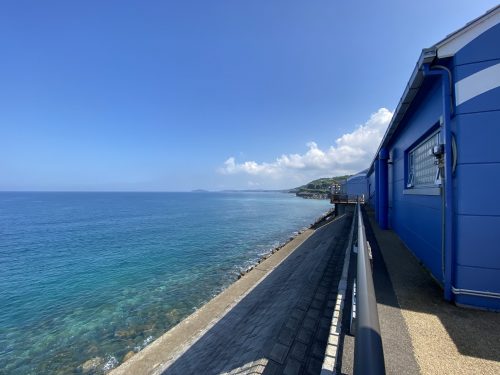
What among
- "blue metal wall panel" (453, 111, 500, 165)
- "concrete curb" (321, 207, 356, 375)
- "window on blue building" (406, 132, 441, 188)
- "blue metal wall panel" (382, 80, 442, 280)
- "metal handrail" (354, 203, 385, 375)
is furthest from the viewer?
"window on blue building" (406, 132, 441, 188)

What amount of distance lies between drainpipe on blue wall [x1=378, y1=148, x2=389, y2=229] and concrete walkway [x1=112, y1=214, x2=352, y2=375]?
14.5 ft

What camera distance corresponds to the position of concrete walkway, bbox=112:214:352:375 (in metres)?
4.39

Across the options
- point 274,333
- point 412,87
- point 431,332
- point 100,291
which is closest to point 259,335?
point 274,333

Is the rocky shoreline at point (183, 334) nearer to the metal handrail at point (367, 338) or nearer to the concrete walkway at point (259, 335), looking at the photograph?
the concrete walkway at point (259, 335)

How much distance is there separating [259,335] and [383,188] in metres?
10.0

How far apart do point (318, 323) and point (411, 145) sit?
6073 mm

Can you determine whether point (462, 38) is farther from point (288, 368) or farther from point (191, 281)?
point (191, 281)

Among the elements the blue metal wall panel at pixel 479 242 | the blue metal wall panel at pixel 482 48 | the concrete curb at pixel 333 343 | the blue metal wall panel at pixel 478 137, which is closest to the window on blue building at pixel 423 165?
the blue metal wall panel at pixel 478 137

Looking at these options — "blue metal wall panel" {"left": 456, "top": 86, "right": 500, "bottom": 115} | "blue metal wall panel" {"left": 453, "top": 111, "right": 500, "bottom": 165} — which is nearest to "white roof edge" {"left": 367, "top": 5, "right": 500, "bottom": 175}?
"blue metal wall panel" {"left": 456, "top": 86, "right": 500, "bottom": 115}

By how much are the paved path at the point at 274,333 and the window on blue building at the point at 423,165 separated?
Answer: 380cm

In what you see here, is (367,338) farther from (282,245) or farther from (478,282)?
(282,245)

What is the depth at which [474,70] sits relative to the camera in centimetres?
391

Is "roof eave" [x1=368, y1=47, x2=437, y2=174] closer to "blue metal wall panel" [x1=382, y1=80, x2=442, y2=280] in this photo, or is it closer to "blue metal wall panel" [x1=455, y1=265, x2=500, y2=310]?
"blue metal wall panel" [x1=382, y1=80, x2=442, y2=280]

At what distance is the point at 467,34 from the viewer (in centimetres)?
394
